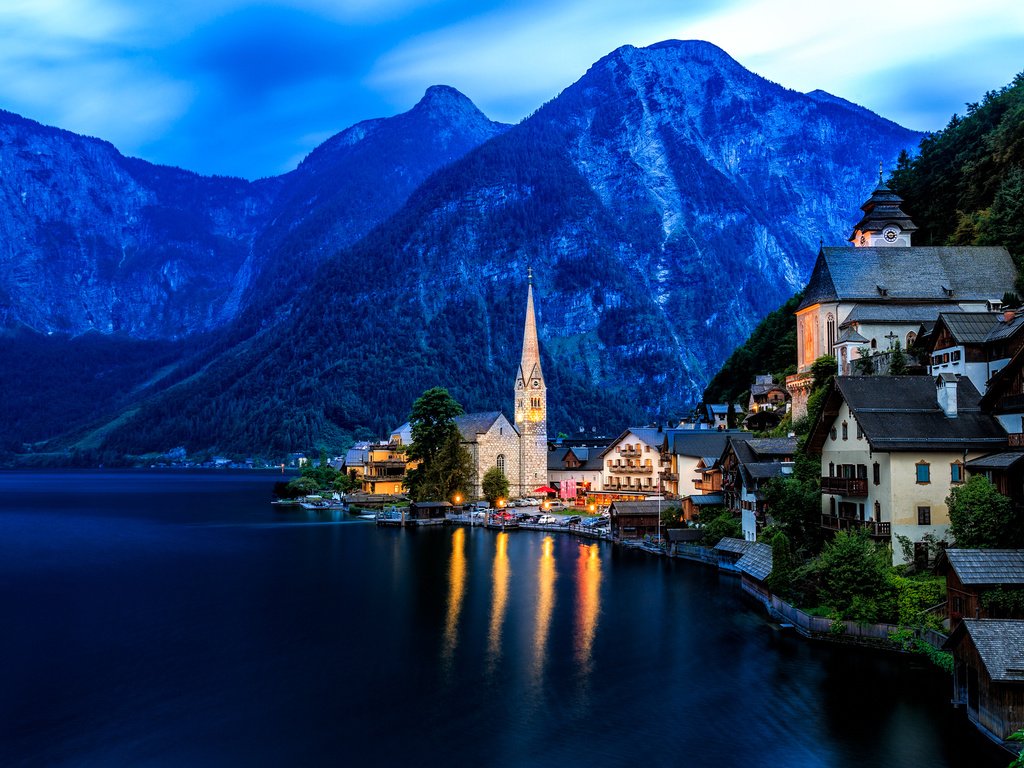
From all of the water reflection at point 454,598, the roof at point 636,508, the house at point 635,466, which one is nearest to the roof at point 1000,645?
the water reflection at point 454,598

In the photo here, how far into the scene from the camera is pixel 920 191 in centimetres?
10538

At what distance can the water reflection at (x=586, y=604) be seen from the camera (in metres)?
43.5

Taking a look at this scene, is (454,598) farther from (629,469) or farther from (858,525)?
(629,469)

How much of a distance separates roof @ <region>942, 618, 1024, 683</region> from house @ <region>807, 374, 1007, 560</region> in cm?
1166

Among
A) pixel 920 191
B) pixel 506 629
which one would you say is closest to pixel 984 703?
pixel 506 629

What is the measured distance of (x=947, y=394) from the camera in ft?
141

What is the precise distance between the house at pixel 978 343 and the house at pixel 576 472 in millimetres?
70217

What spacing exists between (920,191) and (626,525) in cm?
5692

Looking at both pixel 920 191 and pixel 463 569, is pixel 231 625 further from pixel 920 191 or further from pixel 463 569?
pixel 920 191

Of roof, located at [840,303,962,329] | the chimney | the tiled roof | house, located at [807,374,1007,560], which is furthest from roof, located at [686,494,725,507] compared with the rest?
the chimney

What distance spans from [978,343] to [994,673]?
75.2 feet

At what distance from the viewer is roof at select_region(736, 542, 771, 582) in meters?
50.3

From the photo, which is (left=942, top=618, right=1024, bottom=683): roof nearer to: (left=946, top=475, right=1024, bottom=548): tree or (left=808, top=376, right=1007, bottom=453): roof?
(left=946, top=475, right=1024, bottom=548): tree

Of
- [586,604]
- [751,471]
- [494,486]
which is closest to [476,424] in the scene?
[494,486]
